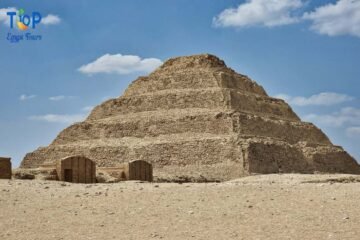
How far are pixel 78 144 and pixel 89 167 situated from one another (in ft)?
65.9

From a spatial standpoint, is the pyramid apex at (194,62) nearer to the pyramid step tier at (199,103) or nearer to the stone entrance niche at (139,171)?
the pyramid step tier at (199,103)

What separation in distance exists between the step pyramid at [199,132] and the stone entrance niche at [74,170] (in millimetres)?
7956

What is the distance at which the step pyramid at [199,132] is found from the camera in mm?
43344

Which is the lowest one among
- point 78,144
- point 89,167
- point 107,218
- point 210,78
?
point 107,218

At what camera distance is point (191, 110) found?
158 ft

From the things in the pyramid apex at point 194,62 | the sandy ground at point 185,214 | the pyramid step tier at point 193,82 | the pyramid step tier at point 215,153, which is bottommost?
the sandy ground at point 185,214

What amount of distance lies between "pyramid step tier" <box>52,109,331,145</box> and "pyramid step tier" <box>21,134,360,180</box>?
793 mm

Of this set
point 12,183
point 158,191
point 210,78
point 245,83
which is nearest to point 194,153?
point 210,78

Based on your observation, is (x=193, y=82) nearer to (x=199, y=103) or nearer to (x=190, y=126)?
(x=199, y=103)

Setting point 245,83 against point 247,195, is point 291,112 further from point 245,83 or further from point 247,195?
point 247,195

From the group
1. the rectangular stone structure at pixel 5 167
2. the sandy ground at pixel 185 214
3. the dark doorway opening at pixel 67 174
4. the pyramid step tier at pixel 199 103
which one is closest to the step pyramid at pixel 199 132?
the pyramid step tier at pixel 199 103

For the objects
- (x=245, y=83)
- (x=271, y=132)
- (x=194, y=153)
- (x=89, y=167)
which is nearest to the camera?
(x=89, y=167)

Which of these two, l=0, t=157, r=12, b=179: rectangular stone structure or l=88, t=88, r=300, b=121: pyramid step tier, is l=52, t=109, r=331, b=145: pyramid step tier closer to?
l=88, t=88, r=300, b=121: pyramid step tier

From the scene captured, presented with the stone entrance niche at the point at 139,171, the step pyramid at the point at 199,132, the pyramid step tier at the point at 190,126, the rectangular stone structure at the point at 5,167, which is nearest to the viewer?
the rectangular stone structure at the point at 5,167
